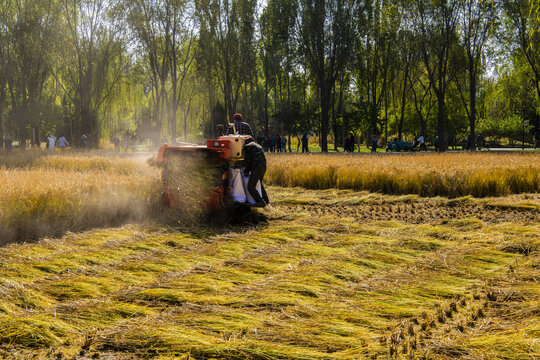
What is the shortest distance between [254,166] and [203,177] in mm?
838

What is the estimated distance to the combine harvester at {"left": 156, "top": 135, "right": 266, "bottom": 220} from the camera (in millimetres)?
7309

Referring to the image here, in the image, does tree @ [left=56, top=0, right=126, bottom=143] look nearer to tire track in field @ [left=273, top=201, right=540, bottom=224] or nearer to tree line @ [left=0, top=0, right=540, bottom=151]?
tree line @ [left=0, top=0, right=540, bottom=151]

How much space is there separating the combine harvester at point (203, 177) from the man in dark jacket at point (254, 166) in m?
0.13

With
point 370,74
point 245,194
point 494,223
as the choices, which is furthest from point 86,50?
point 494,223

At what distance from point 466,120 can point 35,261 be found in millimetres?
44989

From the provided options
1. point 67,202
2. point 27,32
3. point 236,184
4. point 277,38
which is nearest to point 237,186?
point 236,184

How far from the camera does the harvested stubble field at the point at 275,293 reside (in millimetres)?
2949

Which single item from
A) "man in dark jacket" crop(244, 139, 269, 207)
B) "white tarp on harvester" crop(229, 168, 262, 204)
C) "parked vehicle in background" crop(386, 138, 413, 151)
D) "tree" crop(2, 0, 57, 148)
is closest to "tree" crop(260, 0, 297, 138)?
"parked vehicle in background" crop(386, 138, 413, 151)

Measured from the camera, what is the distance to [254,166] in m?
7.51

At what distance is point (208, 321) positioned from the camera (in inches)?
131

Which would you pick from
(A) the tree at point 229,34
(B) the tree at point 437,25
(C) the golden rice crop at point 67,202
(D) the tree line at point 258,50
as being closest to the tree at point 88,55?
(D) the tree line at point 258,50

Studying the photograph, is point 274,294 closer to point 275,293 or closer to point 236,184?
point 275,293

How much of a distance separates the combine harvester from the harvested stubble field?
1.71ft

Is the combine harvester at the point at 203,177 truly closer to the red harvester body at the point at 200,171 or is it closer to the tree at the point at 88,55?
the red harvester body at the point at 200,171
